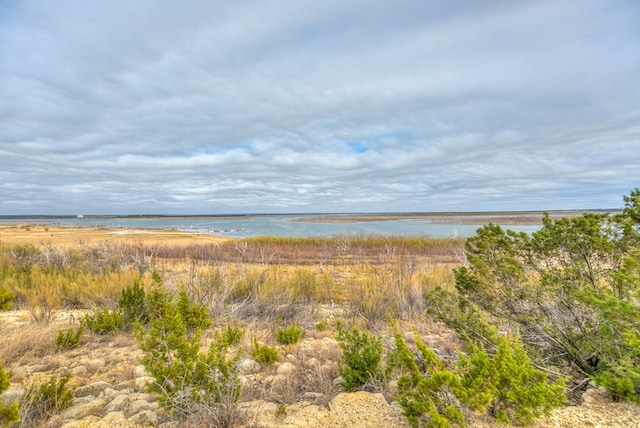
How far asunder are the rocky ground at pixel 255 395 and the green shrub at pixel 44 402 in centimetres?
9

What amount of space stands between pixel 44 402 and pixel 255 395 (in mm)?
1718

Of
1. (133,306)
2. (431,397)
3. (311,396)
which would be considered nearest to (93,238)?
(133,306)

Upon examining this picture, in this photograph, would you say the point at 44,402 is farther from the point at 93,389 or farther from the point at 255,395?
the point at 255,395

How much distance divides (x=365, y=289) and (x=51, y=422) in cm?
512

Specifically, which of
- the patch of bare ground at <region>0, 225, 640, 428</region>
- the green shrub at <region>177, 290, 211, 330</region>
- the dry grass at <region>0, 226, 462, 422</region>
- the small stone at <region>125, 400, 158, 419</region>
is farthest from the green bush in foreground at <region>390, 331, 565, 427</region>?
the green shrub at <region>177, 290, 211, 330</region>

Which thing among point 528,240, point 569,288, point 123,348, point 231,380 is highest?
point 528,240

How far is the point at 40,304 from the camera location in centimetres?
634

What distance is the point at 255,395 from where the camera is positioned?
3178 millimetres

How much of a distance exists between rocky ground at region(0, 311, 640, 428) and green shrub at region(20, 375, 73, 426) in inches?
3.5

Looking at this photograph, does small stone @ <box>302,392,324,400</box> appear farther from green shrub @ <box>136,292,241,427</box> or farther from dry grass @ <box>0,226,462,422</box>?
green shrub @ <box>136,292,241,427</box>

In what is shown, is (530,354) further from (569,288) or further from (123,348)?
(123,348)

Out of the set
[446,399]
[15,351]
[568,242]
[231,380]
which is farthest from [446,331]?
[15,351]

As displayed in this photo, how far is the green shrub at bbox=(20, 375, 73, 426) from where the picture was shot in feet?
8.71

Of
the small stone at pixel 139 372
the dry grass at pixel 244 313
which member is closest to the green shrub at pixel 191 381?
the dry grass at pixel 244 313
